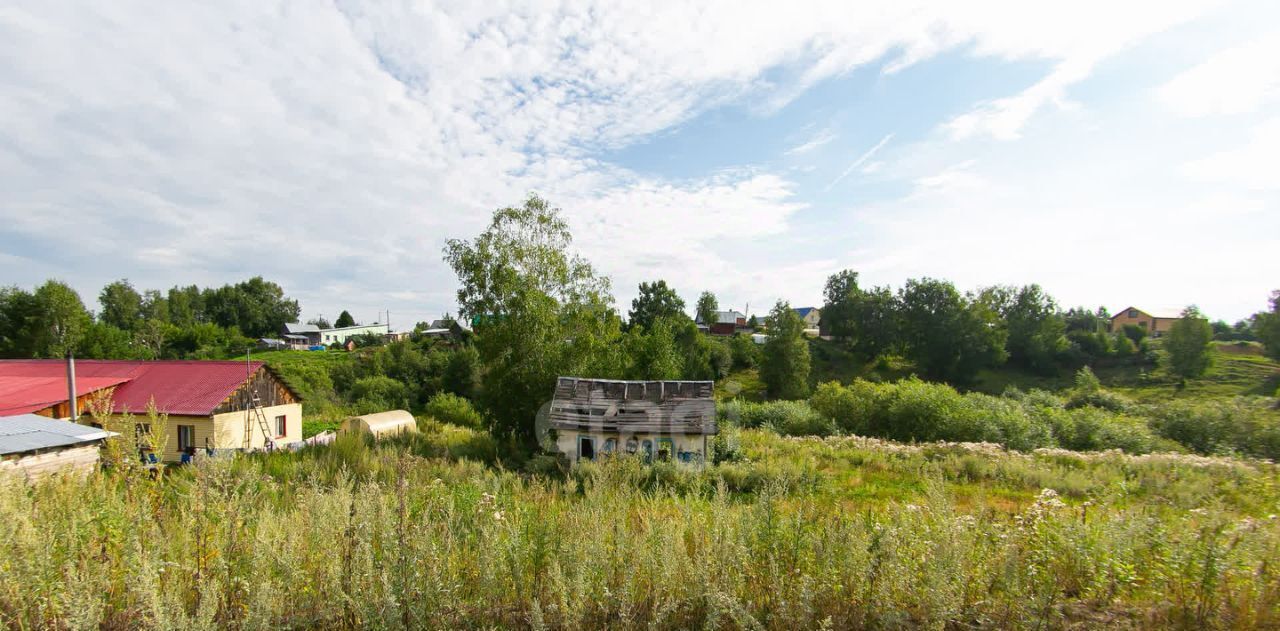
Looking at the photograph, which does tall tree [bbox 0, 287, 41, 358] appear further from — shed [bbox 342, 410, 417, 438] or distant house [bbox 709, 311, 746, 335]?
distant house [bbox 709, 311, 746, 335]

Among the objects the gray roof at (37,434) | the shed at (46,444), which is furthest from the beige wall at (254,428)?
the shed at (46,444)

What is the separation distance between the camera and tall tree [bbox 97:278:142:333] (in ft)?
218

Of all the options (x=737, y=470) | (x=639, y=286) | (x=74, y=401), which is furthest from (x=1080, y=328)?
(x=74, y=401)

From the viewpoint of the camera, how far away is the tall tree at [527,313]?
1574 cm

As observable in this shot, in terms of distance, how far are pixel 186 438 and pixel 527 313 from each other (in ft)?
48.0

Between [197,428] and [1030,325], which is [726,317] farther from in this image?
[197,428]

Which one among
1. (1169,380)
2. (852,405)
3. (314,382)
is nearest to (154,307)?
(314,382)

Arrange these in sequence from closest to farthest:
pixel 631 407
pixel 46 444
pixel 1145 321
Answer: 1. pixel 46 444
2. pixel 631 407
3. pixel 1145 321

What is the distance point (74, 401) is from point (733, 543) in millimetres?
23861

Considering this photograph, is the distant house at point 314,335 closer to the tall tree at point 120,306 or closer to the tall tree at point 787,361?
the tall tree at point 120,306

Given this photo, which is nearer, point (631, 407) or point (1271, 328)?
point (631, 407)

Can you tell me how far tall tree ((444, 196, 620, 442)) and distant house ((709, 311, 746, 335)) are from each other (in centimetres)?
5390

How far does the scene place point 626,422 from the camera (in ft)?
48.2

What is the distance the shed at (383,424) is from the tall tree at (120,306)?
66.9m
